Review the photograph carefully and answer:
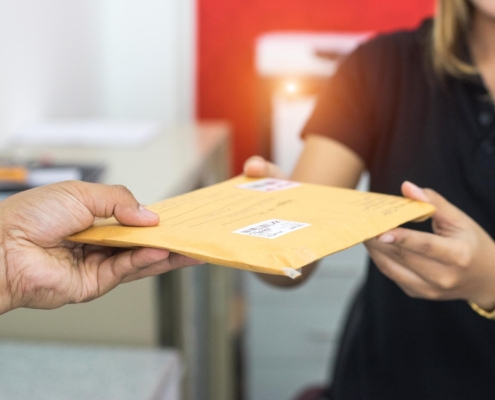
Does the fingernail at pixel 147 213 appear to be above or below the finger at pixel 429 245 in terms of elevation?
above

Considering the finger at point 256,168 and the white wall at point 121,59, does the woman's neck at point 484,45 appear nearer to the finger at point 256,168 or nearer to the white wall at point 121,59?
the finger at point 256,168

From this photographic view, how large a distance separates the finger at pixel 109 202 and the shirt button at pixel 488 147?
60 centimetres

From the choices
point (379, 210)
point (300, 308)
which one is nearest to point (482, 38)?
point (379, 210)

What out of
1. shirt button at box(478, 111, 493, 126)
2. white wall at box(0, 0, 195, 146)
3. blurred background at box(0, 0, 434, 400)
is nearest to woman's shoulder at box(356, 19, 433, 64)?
shirt button at box(478, 111, 493, 126)

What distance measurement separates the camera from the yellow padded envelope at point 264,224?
490 millimetres

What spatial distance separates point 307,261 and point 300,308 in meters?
1.39

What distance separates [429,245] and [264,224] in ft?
0.65

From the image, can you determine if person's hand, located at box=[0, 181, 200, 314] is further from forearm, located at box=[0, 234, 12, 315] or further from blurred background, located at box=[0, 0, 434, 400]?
blurred background, located at box=[0, 0, 434, 400]

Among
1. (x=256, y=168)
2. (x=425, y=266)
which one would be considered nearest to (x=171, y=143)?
(x=256, y=168)

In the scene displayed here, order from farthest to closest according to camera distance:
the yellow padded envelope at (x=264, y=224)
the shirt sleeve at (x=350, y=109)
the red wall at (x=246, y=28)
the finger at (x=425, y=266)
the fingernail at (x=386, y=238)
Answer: the red wall at (x=246, y=28), the shirt sleeve at (x=350, y=109), the finger at (x=425, y=266), the fingernail at (x=386, y=238), the yellow padded envelope at (x=264, y=224)

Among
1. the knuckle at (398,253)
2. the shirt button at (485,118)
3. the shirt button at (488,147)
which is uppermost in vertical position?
the shirt button at (485,118)

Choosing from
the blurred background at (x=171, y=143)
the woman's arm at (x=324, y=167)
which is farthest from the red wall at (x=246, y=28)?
the woman's arm at (x=324, y=167)

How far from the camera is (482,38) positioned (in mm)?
1072

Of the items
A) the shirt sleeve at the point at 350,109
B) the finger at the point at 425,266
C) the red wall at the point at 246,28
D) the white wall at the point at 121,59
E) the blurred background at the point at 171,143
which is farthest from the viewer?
the red wall at the point at 246,28
